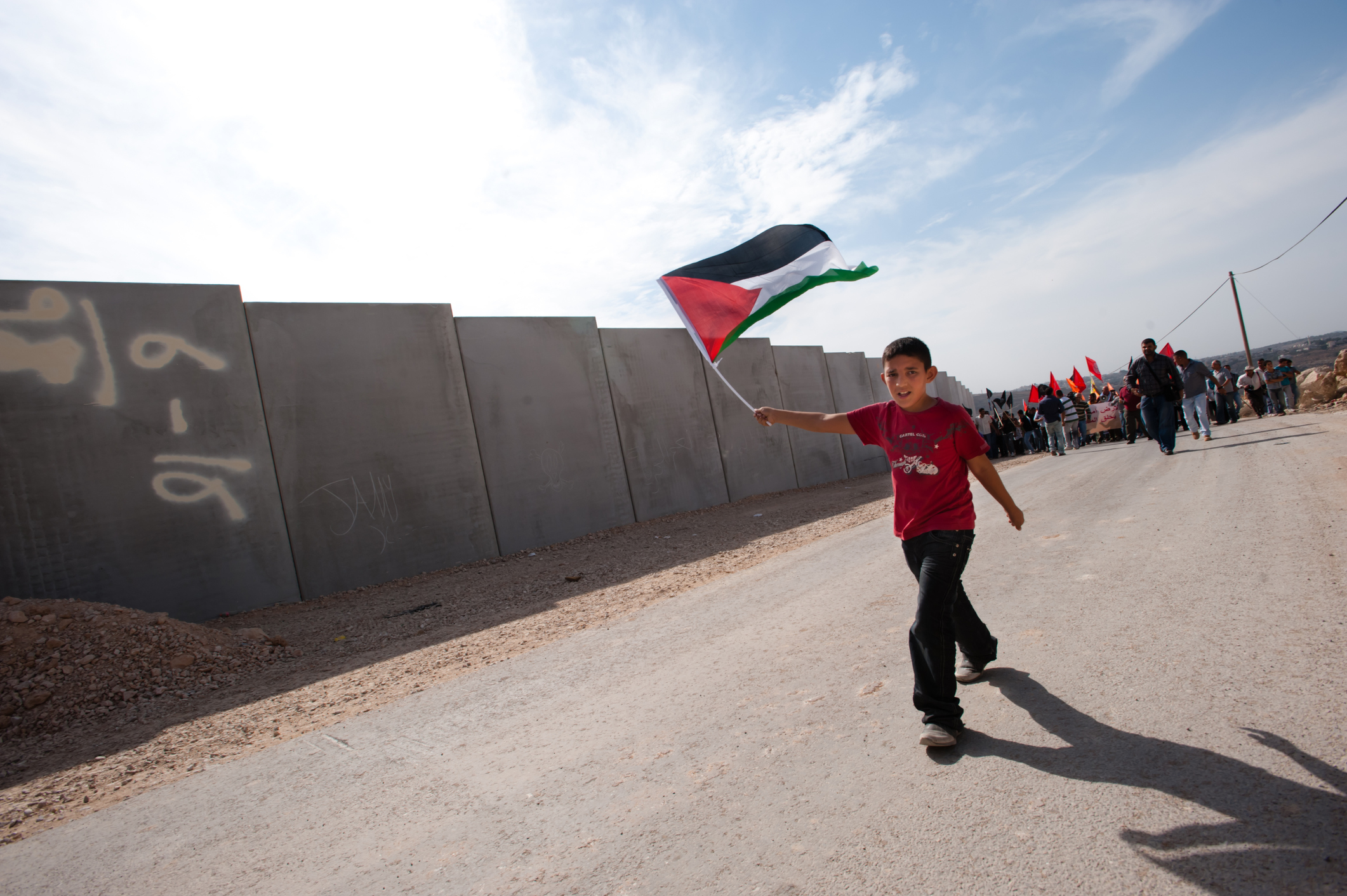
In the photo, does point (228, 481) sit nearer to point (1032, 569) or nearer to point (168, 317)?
point (168, 317)

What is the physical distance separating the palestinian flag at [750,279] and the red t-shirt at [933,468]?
2327 mm

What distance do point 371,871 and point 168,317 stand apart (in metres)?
8.54

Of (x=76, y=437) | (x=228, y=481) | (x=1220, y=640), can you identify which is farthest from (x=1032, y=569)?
(x=76, y=437)

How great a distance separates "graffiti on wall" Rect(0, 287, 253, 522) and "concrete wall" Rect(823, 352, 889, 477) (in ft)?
52.3

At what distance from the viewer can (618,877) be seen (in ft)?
6.88

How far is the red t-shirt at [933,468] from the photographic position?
2.85 meters

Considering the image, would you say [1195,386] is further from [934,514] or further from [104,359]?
[104,359]

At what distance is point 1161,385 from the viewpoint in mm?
10875

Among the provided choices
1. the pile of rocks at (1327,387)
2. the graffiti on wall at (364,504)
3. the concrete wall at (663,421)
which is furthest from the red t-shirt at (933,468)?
the pile of rocks at (1327,387)

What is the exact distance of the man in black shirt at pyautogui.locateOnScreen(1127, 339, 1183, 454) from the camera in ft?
35.4

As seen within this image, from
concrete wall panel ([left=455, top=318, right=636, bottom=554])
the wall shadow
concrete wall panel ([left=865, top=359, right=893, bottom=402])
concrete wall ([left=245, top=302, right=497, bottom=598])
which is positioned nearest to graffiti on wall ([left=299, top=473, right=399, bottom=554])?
concrete wall ([left=245, top=302, right=497, bottom=598])

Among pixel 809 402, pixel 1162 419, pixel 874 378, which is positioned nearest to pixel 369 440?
pixel 1162 419

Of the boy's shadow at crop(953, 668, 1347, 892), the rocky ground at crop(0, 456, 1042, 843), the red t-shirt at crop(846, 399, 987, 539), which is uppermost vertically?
the red t-shirt at crop(846, 399, 987, 539)

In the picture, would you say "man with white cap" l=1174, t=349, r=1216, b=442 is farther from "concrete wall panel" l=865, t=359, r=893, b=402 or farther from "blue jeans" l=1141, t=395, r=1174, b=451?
"concrete wall panel" l=865, t=359, r=893, b=402
